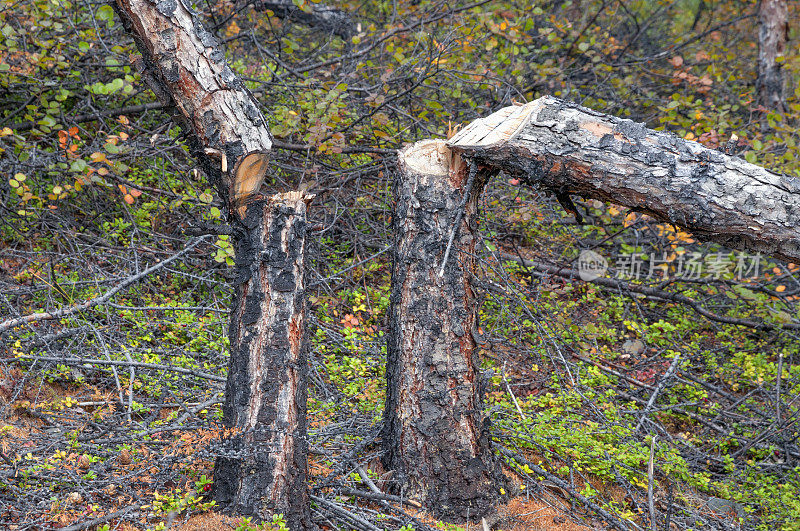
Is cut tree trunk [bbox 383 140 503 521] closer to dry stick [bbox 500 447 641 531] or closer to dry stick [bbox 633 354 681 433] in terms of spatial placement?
dry stick [bbox 500 447 641 531]

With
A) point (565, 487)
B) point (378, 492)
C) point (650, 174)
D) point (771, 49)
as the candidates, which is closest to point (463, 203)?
point (650, 174)

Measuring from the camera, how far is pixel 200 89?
2.49 meters

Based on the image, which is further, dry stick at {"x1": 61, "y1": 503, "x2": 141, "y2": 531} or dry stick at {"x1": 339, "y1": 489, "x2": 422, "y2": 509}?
dry stick at {"x1": 339, "y1": 489, "x2": 422, "y2": 509}

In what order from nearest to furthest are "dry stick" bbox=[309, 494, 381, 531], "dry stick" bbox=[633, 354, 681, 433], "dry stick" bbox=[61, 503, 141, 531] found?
"dry stick" bbox=[61, 503, 141, 531] < "dry stick" bbox=[309, 494, 381, 531] < "dry stick" bbox=[633, 354, 681, 433]

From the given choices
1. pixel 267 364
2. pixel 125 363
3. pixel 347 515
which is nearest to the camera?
pixel 267 364

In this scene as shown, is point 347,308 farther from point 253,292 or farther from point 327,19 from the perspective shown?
point 327,19

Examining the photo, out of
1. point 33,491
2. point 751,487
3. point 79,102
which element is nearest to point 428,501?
point 33,491

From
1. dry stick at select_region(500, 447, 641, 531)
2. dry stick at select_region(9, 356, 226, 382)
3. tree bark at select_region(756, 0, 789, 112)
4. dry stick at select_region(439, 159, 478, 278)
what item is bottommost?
dry stick at select_region(500, 447, 641, 531)

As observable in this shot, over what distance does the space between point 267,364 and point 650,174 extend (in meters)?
1.90

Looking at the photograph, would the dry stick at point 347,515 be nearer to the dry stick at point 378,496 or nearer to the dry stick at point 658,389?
the dry stick at point 378,496

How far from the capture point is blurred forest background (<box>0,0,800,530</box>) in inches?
125

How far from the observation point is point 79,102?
5.69 m

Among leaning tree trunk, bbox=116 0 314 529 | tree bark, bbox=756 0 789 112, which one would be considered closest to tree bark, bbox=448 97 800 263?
leaning tree trunk, bbox=116 0 314 529

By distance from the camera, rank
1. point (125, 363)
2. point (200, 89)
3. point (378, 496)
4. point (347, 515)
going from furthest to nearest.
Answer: point (125, 363) → point (378, 496) → point (347, 515) → point (200, 89)
